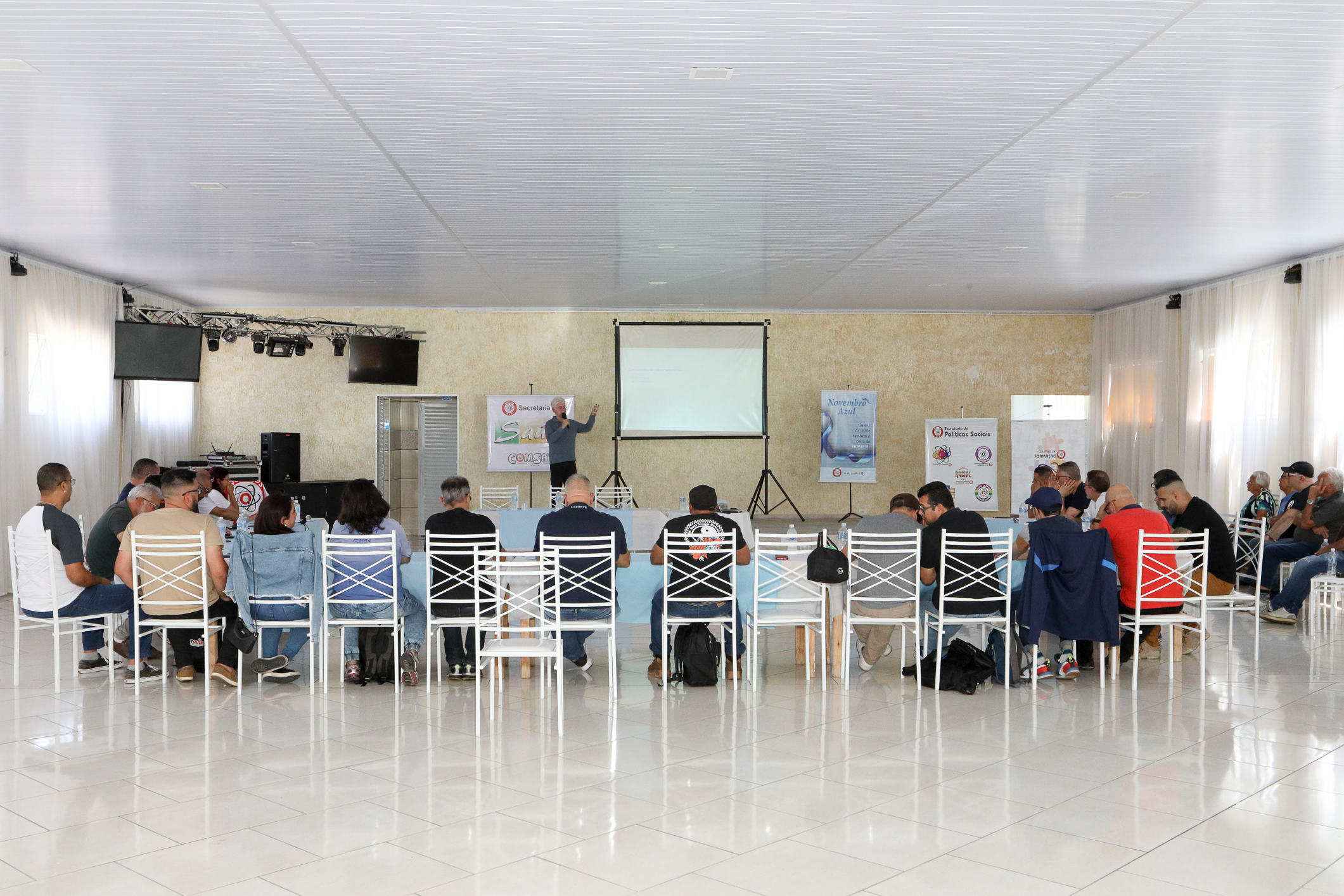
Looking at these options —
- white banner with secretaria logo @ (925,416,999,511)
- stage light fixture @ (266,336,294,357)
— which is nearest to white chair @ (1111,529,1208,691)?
white banner with secretaria logo @ (925,416,999,511)

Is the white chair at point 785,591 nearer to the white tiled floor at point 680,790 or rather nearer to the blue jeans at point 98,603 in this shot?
the white tiled floor at point 680,790

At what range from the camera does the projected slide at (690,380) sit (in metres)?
14.6

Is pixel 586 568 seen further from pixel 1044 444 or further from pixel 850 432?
pixel 1044 444

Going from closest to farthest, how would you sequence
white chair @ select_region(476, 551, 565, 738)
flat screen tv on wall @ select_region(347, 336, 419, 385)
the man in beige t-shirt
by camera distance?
white chair @ select_region(476, 551, 565, 738)
the man in beige t-shirt
flat screen tv on wall @ select_region(347, 336, 419, 385)

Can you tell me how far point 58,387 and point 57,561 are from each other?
5340 millimetres

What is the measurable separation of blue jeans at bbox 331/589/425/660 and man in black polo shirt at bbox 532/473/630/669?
93cm

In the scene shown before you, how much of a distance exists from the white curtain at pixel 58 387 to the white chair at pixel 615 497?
5.45 m

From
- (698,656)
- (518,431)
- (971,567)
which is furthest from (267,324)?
(971,567)

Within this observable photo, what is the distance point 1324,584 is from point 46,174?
9.81 meters

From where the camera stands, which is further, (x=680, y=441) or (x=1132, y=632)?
(x=680, y=441)

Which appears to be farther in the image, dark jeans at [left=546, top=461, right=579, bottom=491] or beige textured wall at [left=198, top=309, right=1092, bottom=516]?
beige textured wall at [left=198, top=309, right=1092, bottom=516]

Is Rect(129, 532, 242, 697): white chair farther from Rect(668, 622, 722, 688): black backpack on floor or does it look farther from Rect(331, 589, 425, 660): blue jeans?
Rect(668, 622, 722, 688): black backpack on floor

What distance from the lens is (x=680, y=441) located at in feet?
48.5

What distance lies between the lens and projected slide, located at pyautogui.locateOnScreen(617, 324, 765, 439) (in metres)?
14.6
